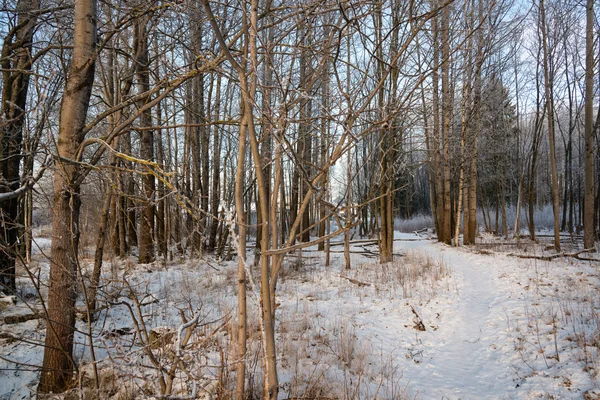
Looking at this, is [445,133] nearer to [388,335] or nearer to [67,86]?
[388,335]

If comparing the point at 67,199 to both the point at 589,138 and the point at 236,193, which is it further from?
the point at 589,138

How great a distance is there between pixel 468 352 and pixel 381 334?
4.01ft

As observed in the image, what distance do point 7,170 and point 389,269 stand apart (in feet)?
28.4

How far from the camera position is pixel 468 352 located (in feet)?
14.8

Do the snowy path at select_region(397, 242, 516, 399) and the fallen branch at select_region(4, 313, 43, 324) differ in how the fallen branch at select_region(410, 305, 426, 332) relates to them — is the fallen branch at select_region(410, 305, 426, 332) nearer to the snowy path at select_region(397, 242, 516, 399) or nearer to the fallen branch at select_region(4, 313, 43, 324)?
the snowy path at select_region(397, 242, 516, 399)

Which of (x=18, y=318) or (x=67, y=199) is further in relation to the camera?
(x=18, y=318)

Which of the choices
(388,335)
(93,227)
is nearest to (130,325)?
(388,335)

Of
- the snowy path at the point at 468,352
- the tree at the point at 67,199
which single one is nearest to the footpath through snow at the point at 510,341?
the snowy path at the point at 468,352

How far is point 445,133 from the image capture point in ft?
40.4

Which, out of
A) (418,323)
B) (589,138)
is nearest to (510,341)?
(418,323)

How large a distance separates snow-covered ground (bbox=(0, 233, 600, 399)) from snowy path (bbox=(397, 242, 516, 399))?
18mm

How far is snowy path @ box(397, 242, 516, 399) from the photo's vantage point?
359 cm

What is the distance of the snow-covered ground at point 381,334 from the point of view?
312cm

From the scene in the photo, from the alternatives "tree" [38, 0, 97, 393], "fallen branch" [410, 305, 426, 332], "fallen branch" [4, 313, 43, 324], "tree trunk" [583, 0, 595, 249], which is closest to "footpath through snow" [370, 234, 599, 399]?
"fallen branch" [410, 305, 426, 332]
